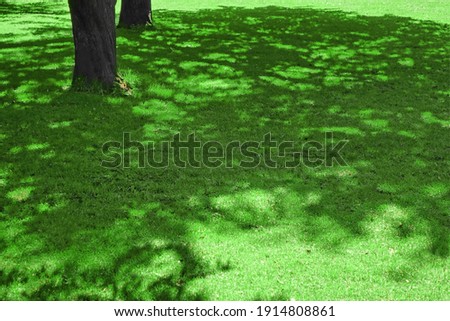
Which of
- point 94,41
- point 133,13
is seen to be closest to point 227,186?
point 94,41

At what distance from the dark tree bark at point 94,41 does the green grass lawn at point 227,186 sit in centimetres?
63

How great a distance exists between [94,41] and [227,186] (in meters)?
6.13

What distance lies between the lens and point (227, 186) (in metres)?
8.89

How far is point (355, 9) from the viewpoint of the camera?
98.8 ft

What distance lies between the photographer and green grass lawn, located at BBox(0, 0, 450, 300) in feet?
21.3

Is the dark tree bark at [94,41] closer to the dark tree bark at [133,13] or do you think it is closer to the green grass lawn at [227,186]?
the green grass lawn at [227,186]

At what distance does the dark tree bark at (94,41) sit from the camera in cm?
1289

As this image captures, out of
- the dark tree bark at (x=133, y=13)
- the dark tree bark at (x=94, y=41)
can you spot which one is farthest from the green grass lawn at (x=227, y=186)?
the dark tree bark at (x=133, y=13)

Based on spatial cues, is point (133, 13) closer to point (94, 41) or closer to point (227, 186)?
point (94, 41)

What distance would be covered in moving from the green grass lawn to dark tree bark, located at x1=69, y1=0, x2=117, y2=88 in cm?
63

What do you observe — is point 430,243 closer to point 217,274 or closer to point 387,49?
point 217,274

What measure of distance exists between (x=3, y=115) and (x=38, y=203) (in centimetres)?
433

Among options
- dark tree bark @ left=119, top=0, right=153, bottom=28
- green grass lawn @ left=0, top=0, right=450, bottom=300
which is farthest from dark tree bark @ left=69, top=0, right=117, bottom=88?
dark tree bark @ left=119, top=0, right=153, bottom=28

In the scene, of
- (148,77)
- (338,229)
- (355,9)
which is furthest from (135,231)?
(355,9)
